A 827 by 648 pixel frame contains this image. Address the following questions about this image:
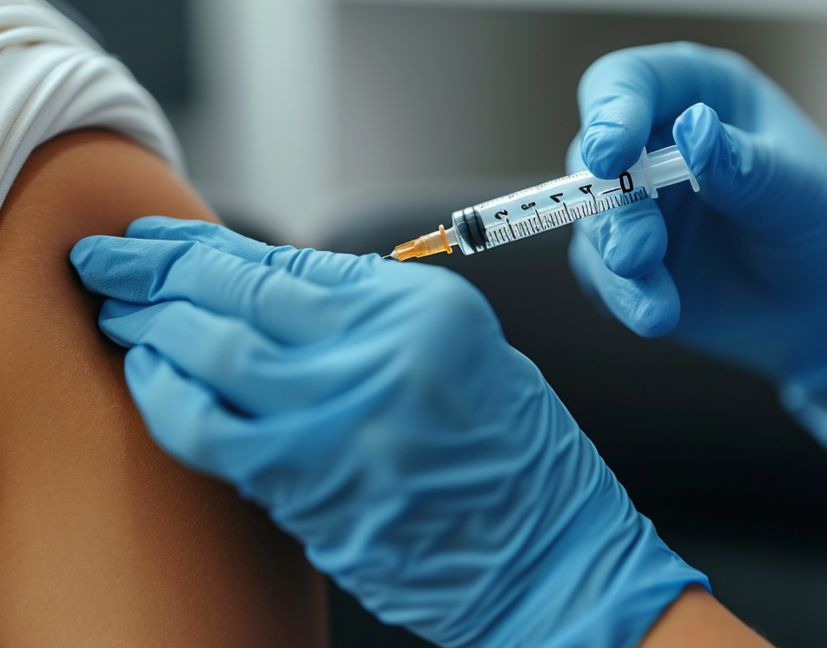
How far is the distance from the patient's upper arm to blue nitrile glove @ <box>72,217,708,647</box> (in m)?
0.05

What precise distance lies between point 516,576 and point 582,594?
59mm

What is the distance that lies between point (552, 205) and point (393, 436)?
0.40 metres

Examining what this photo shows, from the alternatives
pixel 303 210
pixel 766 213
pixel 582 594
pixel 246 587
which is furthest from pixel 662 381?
pixel 303 210

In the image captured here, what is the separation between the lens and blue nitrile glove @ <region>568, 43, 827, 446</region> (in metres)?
0.83

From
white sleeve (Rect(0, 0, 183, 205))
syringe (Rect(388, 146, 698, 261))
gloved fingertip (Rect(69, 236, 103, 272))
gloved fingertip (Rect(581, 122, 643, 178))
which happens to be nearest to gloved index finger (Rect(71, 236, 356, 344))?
gloved fingertip (Rect(69, 236, 103, 272))

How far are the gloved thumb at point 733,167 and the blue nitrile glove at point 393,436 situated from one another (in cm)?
30

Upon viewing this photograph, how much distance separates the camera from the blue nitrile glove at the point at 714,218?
834 mm

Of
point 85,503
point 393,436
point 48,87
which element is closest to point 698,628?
point 393,436

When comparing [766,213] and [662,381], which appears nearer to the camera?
[766,213]

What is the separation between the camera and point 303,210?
308cm

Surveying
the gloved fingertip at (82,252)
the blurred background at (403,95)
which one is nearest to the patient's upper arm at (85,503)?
the gloved fingertip at (82,252)

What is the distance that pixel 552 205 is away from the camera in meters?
0.87

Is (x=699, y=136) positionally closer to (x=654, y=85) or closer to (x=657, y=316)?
(x=657, y=316)

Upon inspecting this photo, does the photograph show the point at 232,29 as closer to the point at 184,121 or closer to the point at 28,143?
the point at 184,121
